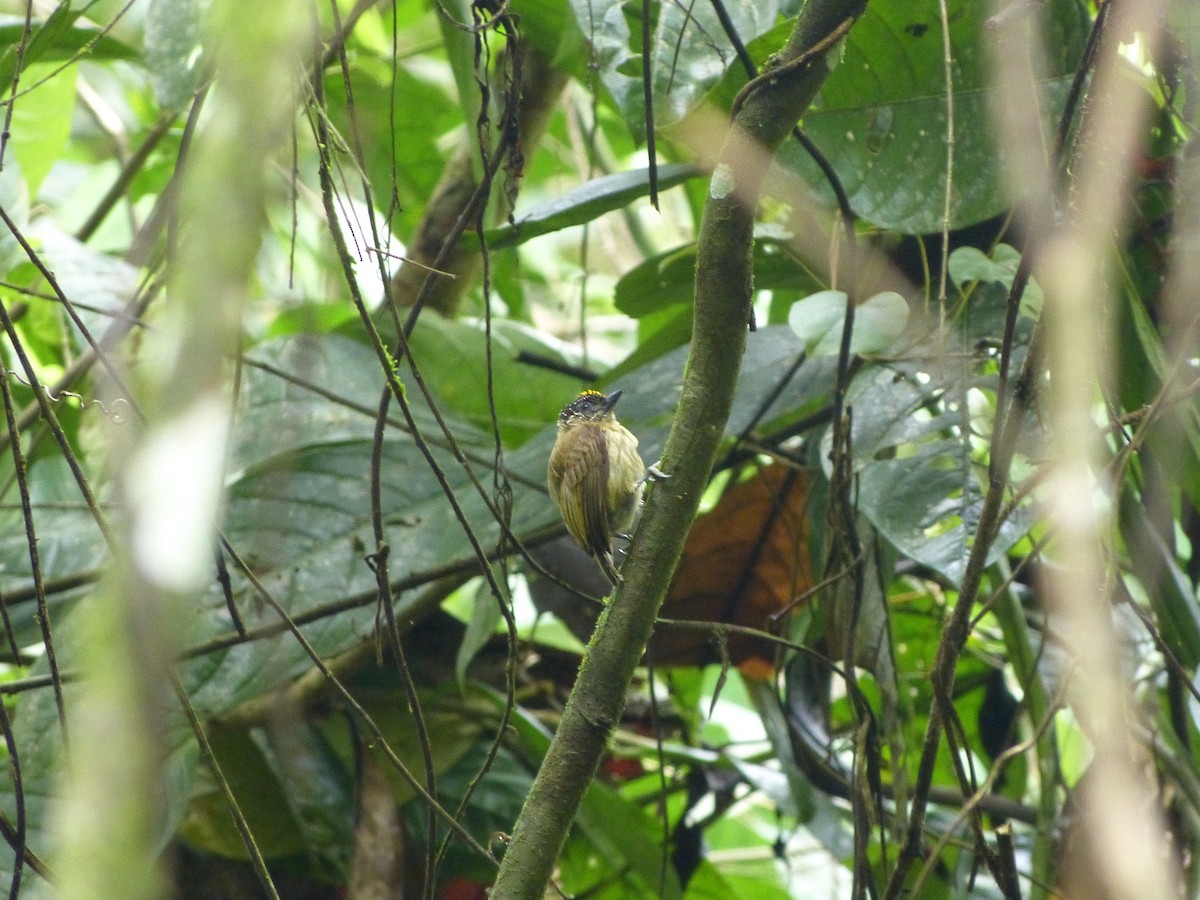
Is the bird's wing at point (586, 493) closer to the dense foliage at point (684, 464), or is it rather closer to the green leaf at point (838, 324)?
the dense foliage at point (684, 464)

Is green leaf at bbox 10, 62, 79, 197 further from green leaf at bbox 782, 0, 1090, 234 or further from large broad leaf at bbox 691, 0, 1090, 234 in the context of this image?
green leaf at bbox 782, 0, 1090, 234

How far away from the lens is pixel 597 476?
8.46 feet

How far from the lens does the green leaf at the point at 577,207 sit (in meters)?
2.16

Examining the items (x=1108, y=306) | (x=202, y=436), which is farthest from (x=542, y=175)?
(x=202, y=436)

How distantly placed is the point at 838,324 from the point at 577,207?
0.55 meters

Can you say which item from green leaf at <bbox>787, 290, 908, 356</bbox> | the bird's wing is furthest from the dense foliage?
the bird's wing

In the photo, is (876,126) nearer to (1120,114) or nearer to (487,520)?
(1120,114)

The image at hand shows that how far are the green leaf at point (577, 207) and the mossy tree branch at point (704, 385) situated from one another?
2.27 ft

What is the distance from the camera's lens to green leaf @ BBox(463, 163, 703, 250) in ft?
7.09

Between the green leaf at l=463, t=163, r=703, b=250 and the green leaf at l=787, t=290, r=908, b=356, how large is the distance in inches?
17.2

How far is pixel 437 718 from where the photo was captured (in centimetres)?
295

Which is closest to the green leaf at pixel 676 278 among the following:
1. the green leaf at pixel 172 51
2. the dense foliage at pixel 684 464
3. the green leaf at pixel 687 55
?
the dense foliage at pixel 684 464

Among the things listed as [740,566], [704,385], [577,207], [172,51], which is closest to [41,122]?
[172,51]

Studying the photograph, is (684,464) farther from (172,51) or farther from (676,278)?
(172,51)
